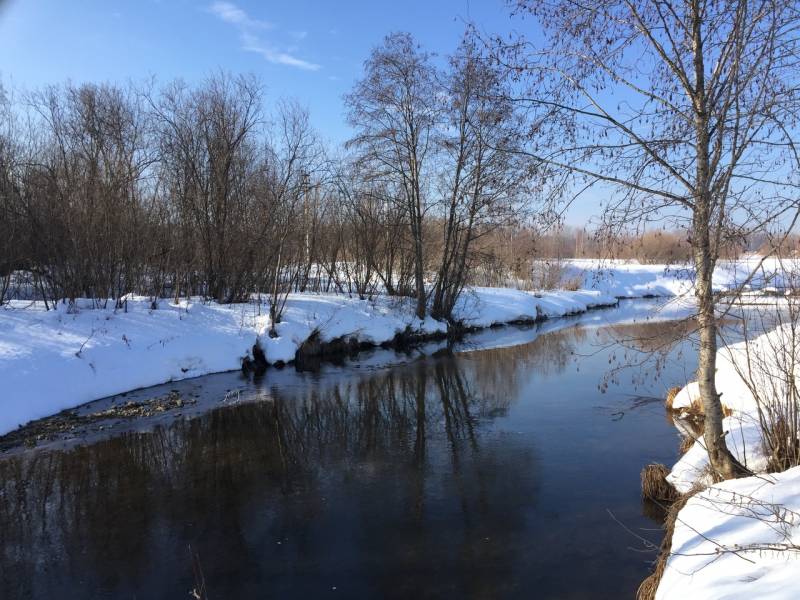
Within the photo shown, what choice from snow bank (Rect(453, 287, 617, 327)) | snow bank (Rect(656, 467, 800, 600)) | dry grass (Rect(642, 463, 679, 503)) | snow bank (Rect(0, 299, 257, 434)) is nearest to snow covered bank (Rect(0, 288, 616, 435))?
snow bank (Rect(0, 299, 257, 434))

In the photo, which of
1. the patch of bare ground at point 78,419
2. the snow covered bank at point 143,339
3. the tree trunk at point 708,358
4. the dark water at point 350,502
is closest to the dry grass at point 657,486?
the dark water at point 350,502

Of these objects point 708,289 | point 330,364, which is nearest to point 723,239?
point 708,289

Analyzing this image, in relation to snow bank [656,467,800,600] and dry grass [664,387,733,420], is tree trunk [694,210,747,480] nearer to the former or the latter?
snow bank [656,467,800,600]

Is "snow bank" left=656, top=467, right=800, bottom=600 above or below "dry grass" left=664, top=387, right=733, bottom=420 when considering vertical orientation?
above

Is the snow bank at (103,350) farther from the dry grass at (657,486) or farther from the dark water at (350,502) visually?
the dry grass at (657,486)

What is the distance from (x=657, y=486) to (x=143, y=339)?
38.3 feet

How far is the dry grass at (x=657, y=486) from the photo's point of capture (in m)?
6.52

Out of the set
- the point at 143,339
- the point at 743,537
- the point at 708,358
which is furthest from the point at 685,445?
the point at 143,339

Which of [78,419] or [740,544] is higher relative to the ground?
[740,544]

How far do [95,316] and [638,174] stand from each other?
42.2 ft

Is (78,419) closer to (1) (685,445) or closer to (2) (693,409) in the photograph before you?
(1) (685,445)

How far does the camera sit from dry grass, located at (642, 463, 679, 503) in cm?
652

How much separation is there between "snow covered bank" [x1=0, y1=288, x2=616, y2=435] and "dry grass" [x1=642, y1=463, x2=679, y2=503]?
1009 centimetres

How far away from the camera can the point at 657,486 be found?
21.7ft
